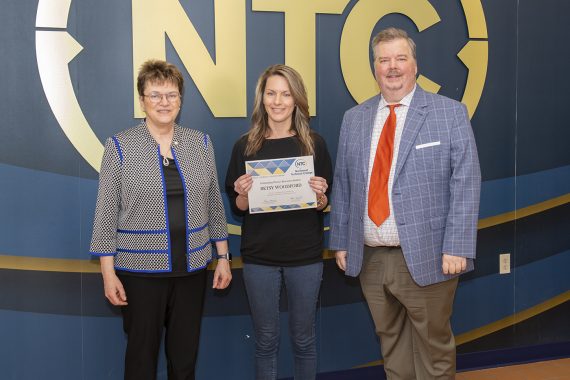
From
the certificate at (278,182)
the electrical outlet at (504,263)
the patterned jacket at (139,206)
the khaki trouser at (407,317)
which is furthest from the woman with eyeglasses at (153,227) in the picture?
the electrical outlet at (504,263)

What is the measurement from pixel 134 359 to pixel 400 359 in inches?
48.9

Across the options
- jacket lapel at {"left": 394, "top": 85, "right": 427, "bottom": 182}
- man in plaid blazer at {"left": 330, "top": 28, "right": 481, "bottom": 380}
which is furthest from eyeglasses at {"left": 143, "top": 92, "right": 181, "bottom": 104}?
jacket lapel at {"left": 394, "top": 85, "right": 427, "bottom": 182}

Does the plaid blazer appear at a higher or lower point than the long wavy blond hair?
lower

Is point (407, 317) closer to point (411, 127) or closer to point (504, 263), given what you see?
point (411, 127)

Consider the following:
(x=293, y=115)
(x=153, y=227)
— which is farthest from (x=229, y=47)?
(x=153, y=227)

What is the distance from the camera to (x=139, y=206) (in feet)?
8.19

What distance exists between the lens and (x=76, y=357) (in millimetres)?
3207

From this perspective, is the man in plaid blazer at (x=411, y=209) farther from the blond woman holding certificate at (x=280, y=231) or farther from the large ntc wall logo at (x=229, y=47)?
the large ntc wall logo at (x=229, y=47)

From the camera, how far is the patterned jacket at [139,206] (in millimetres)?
2490

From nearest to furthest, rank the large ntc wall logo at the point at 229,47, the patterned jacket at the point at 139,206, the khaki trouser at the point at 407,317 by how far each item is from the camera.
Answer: the patterned jacket at the point at 139,206 → the khaki trouser at the point at 407,317 → the large ntc wall logo at the point at 229,47

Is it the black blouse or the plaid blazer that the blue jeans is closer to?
the black blouse

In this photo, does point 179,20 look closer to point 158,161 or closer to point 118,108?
point 118,108

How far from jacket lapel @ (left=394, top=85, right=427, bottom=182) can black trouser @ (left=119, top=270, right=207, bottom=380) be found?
0.99m

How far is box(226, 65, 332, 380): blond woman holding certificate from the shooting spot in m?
2.77
